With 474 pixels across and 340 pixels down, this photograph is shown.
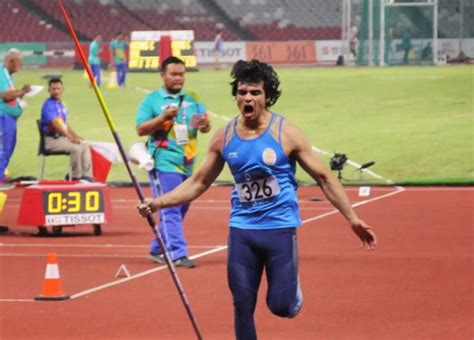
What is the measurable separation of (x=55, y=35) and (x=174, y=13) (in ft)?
20.4

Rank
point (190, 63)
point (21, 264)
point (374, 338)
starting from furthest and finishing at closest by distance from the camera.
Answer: point (190, 63), point (21, 264), point (374, 338)

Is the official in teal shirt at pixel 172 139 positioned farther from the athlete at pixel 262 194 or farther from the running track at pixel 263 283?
the athlete at pixel 262 194

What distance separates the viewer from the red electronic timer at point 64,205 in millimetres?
18906

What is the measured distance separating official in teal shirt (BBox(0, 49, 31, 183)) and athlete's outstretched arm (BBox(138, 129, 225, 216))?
12.4m

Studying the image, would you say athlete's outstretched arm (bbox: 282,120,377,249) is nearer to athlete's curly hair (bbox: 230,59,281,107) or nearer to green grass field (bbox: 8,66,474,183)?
athlete's curly hair (bbox: 230,59,281,107)

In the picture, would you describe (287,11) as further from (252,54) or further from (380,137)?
(380,137)

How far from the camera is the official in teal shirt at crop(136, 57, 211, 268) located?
50.2 ft

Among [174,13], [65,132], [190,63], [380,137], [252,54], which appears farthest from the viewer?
[174,13]

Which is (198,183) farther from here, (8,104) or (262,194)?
(8,104)

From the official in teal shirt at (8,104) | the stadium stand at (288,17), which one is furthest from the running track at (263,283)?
the stadium stand at (288,17)

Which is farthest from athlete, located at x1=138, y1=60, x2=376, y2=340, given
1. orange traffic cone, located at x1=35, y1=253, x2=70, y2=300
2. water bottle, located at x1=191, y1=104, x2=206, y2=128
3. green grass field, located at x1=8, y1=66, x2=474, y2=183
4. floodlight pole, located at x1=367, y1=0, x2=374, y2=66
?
floodlight pole, located at x1=367, y1=0, x2=374, y2=66

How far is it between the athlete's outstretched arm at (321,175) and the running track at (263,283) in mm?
1977

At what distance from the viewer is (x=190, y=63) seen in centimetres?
6172

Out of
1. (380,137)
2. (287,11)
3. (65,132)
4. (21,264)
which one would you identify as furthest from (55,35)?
(21,264)
